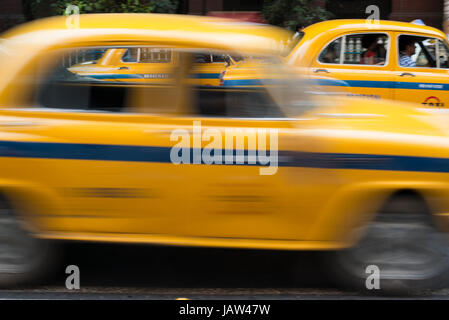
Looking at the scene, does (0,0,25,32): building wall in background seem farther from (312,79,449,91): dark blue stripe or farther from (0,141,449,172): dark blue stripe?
(0,141,449,172): dark blue stripe

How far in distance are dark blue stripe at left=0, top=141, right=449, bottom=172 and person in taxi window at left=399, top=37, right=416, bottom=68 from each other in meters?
5.29

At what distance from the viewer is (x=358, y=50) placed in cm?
932

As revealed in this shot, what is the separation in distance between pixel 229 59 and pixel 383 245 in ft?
5.16

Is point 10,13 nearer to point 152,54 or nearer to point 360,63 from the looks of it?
point 360,63

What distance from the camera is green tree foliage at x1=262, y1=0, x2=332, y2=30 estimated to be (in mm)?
17125

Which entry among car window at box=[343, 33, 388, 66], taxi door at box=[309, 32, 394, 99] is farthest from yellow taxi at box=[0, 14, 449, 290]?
car window at box=[343, 33, 388, 66]

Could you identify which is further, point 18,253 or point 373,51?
point 373,51

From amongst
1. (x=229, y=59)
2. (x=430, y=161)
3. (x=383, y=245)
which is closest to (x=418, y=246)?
(x=383, y=245)

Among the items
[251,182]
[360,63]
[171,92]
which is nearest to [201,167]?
[251,182]

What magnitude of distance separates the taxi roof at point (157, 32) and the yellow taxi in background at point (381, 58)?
4.26 m

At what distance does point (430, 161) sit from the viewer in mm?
4473

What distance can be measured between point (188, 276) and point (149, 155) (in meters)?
1.04
